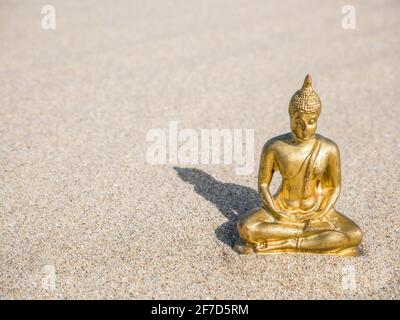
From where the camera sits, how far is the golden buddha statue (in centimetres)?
331

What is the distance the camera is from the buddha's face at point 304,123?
10.3 feet

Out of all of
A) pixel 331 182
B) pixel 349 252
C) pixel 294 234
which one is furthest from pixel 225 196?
pixel 349 252

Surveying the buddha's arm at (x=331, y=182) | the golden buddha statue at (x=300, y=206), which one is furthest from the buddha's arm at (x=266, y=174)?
the buddha's arm at (x=331, y=182)

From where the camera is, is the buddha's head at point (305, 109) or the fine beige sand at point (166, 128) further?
the fine beige sand at point (166, 128)

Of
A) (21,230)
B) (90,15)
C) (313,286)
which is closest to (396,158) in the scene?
(313,286)

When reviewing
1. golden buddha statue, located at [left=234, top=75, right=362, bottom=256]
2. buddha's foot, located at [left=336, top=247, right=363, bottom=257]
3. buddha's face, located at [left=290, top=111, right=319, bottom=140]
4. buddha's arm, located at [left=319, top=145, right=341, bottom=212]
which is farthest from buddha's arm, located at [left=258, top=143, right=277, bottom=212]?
buddha's foot, located at [left=336, top=247, right=363, bottom=257]

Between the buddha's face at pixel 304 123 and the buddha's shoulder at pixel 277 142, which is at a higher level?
the buddha's face at pixel 304 123

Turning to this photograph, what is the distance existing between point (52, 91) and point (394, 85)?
4.52m

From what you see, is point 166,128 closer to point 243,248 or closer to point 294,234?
point 243,248

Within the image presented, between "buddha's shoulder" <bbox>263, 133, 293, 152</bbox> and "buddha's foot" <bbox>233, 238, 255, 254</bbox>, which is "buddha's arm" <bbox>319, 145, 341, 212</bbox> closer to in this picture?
"buddha's shoulder" <bbox>263, 133, 293, 152</bbox>

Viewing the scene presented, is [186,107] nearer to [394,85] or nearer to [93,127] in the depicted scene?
[93,127]

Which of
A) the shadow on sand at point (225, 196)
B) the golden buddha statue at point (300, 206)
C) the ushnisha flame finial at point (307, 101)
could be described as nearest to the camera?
the ushnisha flame finial at point (307, 101)

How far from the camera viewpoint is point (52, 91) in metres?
6.22

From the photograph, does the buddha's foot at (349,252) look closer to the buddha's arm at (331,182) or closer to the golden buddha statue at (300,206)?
the golden buddha statue at (300,206)
